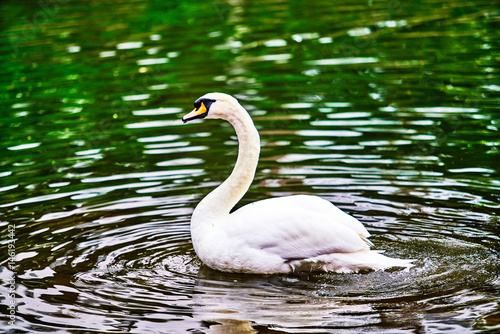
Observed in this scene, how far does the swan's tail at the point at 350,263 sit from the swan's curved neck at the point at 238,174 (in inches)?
38.5

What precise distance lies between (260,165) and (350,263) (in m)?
3.72

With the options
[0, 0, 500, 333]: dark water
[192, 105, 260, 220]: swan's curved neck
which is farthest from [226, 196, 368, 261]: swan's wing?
[192, 105, 260, 220]: swan's curved neck

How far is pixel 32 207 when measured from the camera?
9.80m

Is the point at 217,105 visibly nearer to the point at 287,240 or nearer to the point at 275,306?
the point at 287,240

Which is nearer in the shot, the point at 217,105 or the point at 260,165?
the point at 217,105

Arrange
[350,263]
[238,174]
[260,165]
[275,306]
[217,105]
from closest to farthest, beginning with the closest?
1. [275,306]
2. [350,263]
3. [217,105]
4. [238,174]
5. [260,165]

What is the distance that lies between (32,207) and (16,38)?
1183 centimetres

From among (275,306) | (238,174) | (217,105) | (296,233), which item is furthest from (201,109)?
(275,306)

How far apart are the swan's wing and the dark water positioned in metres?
0.27

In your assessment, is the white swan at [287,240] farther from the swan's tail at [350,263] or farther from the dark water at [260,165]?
the dark water at [260,165]

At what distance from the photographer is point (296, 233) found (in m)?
7.66

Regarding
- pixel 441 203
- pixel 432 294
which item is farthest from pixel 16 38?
pixel 432 294

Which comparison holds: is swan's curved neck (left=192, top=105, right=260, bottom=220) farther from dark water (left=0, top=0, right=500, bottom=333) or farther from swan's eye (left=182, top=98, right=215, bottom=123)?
dark water (left=0, top=0, right=500, bottom=333)

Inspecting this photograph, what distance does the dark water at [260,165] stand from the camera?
7070mm
